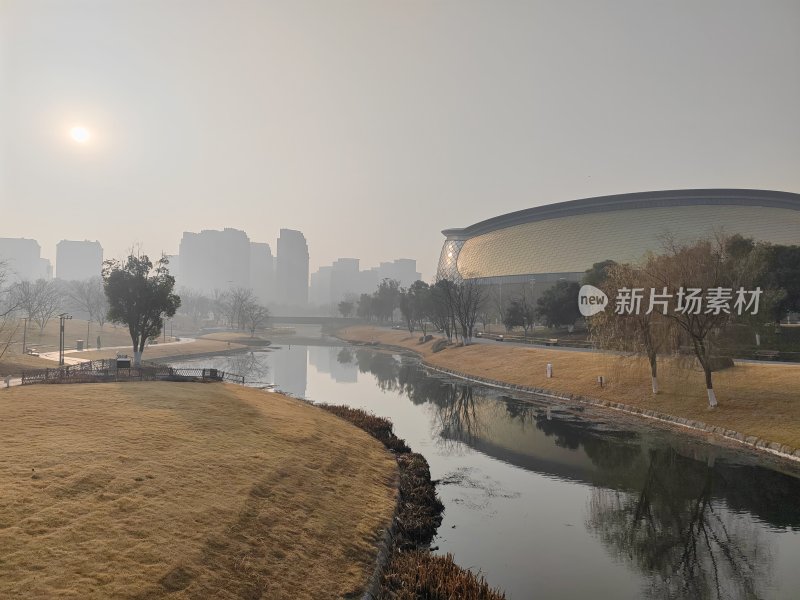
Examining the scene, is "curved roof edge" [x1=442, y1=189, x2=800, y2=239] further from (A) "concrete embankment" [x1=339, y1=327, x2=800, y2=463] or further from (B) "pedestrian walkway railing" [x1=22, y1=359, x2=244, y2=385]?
(B) "pedestrian walkway railing" [x1=22, y1=359, x2=244, y2=385]

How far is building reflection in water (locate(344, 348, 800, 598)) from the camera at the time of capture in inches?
540

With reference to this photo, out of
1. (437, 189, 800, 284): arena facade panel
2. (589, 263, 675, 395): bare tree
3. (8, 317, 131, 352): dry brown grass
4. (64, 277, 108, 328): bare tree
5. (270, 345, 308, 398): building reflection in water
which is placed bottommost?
(270, 345, 308, 398): building reflection in water

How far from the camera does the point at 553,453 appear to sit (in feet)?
83.6

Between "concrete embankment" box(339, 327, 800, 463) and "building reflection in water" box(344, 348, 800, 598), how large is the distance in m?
2.41

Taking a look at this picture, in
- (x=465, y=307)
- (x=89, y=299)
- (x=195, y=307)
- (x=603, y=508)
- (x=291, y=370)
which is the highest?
(x=89, y=299)

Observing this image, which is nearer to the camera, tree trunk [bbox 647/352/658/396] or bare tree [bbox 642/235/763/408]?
bare tree [bbox 642/235/763/408]

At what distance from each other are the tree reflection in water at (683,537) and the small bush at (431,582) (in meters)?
4.78

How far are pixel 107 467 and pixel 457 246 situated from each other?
160532 mm

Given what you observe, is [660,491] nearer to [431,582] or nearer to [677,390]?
[431,582]

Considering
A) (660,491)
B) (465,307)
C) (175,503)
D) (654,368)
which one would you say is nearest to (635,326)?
(654,368)

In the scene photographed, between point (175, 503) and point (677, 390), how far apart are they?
3283 centimetres

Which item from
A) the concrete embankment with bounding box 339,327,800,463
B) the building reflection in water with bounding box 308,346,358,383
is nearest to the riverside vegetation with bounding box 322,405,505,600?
the concrete embankment with bounding box 339,327,800,463

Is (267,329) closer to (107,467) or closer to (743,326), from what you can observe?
(743,326)

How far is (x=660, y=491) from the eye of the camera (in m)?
19.8
